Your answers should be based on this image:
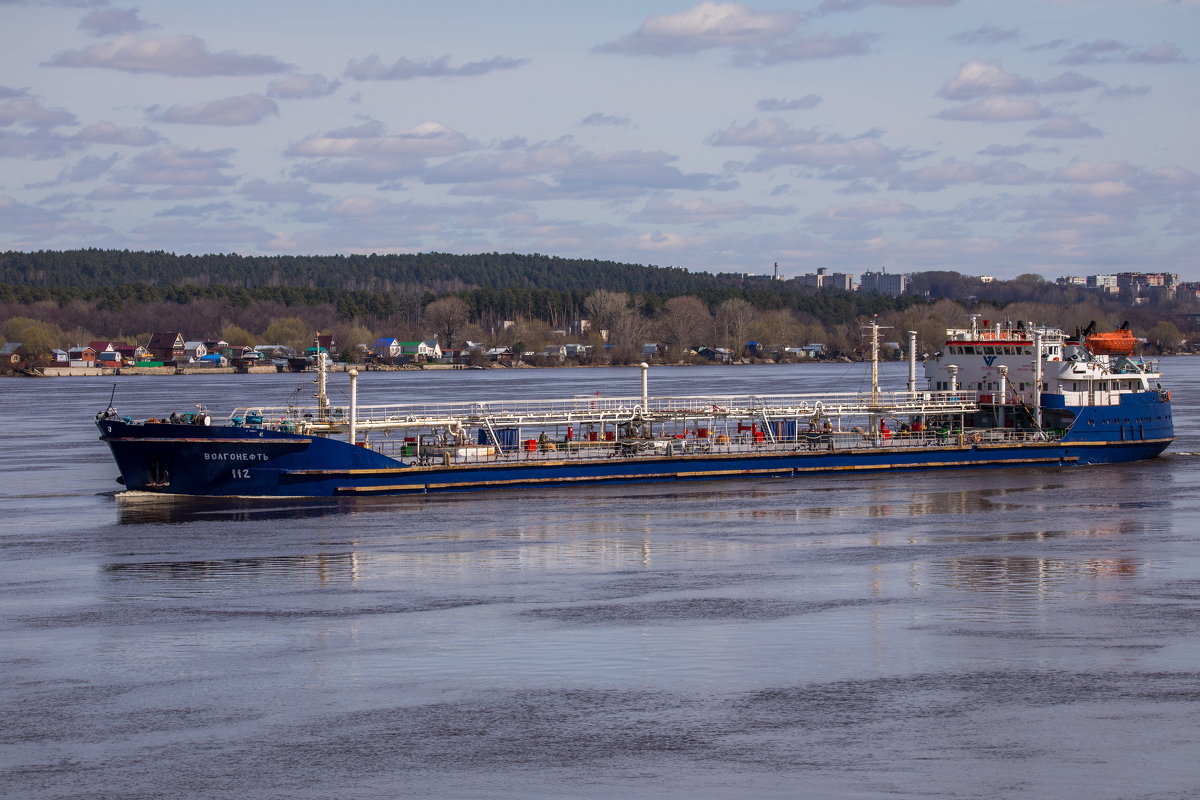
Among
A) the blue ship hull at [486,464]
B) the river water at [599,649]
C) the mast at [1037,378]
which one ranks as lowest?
the river water at [599,649]

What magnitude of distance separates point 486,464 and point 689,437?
1128 centimetres

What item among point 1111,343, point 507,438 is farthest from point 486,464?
point 1111,343

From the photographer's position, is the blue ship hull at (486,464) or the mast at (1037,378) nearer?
the blue ship hull at (486,464)

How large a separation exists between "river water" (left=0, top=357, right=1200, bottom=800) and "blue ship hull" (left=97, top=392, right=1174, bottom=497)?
1214mm

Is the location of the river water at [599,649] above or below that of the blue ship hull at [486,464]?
below

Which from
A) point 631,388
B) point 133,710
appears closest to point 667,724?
point 133,710

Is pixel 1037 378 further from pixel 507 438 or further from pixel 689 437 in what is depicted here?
pixel 507 438

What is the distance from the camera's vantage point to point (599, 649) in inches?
1172

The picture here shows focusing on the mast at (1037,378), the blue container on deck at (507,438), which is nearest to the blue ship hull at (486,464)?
the mast at (1037,378)

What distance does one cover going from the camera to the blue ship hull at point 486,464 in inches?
2046

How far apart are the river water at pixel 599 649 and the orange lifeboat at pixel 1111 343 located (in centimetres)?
1521

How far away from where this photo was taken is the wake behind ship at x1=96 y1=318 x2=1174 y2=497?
172 ft

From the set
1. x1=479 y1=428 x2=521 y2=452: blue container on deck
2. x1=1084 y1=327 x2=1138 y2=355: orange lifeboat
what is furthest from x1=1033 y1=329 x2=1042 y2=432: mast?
x1=479 y1=428 x2=521 y2=452: blue container on deck

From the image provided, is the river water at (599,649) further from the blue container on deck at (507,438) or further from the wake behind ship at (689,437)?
the blue container on deck at (507,438)
